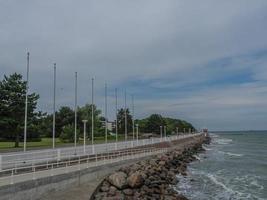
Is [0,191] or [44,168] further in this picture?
[44,168]

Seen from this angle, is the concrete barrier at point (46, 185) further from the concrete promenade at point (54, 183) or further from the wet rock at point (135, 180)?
the wet rock at point (135, 180)

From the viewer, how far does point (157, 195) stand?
27047 millimetres

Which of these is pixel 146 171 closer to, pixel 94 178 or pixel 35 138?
pixel 94 178

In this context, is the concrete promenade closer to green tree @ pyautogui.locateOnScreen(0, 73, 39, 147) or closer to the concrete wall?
the concrete wall

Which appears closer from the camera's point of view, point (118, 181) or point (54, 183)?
point (54, 183)

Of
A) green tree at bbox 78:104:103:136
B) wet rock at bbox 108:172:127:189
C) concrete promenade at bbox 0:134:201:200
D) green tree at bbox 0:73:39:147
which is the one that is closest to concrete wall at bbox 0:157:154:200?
concrete promenade at bbox 0:134:201:200

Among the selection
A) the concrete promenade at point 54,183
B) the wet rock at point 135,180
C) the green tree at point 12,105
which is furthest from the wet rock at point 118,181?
the green tree at point 12,105

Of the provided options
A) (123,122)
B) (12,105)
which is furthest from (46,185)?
Answer: (123,122)

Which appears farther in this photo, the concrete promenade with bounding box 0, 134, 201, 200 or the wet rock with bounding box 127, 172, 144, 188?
the wet rock with bounding box 127, 172, 144, 188

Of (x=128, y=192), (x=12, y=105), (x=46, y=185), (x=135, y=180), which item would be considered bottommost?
(x=128, y=192)

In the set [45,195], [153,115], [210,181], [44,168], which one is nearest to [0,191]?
[45,195]

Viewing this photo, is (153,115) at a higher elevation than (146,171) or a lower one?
higher

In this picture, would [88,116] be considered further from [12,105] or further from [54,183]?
[54,183]

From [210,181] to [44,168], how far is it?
20.4 metres
